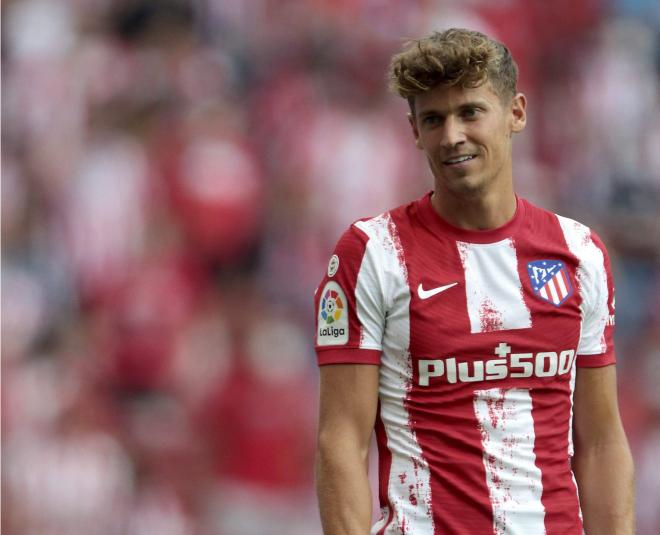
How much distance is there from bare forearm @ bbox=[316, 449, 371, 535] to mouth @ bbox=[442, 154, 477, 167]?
599 millimetres

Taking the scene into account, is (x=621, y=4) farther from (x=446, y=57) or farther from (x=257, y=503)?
(x=446, y=57)

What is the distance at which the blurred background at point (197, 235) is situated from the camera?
5.10m

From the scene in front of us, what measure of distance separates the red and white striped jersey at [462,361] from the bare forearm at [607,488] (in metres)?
0.09

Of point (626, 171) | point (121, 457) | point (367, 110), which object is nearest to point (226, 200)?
point (367, 110)

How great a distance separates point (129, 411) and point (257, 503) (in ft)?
2.25

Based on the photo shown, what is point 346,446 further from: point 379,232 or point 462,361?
point 379,232

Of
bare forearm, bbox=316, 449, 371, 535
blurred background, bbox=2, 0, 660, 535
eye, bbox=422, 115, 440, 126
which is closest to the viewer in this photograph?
bare forearm, bbox=316, 449, 371, 535

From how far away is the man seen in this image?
227cm

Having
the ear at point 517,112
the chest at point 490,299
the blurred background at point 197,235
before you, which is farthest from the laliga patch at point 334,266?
the blurred background at point 197,235

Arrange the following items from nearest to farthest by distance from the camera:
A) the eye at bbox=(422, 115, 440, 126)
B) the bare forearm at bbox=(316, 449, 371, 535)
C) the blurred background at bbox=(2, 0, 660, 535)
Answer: the bare forearm at bbox=(316, 449, 371, 535) < the eye at bbox=(422, 115, 440, 126) < the blurred background at bbox=(2, 0, 660, 535)

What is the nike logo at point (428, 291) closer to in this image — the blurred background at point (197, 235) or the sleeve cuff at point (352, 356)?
the sleeve cuff at point (352, 356)

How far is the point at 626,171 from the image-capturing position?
5859 mm

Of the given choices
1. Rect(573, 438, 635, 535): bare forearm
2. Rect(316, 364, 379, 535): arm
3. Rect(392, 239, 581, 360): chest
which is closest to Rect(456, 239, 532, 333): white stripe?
Rect(392, 239, 581, 360): chest

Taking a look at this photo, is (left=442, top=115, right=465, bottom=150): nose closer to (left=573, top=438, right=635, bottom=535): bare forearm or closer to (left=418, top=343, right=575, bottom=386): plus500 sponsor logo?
(left=418, top=343, right=575, bottom=386): plus500 sponsor logo
